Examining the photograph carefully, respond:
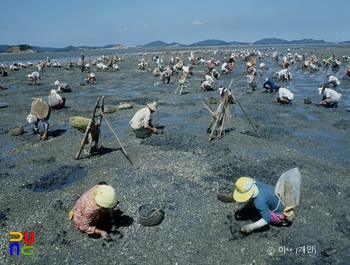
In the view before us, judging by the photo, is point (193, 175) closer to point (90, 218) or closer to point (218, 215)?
point (218, 215)

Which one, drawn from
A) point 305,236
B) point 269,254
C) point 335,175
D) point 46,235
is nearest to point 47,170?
point 46,235

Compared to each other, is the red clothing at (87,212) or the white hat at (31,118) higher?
the white hat at (31,118)

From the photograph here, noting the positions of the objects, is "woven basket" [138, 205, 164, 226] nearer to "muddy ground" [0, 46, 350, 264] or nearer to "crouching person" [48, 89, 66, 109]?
"muddy ground" [0, 46, 350, 264]

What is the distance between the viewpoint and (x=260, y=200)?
547 cm

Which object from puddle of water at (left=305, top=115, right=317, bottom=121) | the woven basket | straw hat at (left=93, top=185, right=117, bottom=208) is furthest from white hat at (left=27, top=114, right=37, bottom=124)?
puddle of water at (left=305, top=115, right=317, bottom=121)

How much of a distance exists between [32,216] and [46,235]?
3.34 feet

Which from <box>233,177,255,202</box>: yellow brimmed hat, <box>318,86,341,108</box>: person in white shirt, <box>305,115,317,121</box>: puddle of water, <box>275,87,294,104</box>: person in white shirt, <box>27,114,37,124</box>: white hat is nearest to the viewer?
<box>233,177,255,202</box>: yellow brimmed hat

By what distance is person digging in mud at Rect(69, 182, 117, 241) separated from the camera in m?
5.28

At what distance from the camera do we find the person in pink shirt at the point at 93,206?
5277 millimetres

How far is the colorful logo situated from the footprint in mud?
213cm

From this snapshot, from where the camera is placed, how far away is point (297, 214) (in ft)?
21.9

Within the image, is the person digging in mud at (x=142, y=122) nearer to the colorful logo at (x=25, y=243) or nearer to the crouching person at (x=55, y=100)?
the colorful logo at (x=25, y=243)

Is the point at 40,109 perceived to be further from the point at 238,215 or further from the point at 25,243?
the point at 238,215

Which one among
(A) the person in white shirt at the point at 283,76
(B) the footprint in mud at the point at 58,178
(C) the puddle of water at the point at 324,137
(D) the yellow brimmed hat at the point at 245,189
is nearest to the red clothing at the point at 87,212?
(D) the yellow brimmed hat at the point at 245,189
